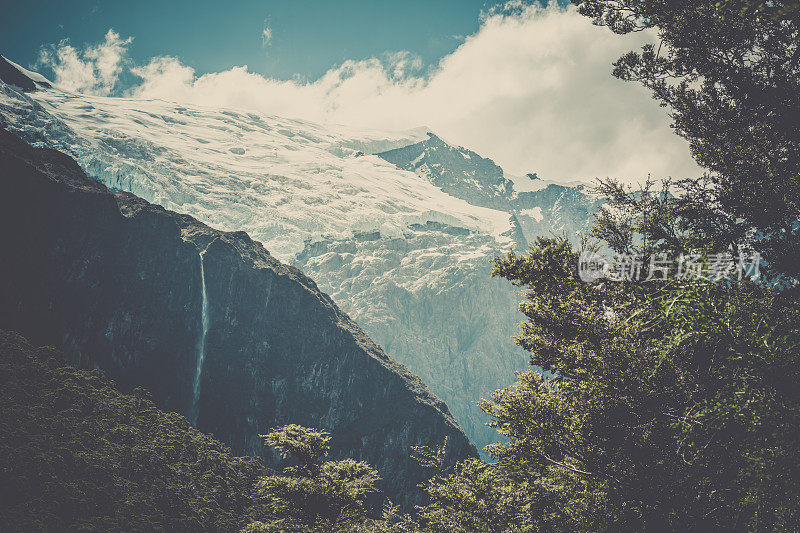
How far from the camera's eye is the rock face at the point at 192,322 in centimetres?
11625

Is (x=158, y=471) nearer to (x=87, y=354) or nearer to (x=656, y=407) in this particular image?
(x=656, y=407)

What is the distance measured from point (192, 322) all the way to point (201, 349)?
36.3ft

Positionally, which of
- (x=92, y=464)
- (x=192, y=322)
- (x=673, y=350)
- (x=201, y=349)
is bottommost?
(x=92, y=464)

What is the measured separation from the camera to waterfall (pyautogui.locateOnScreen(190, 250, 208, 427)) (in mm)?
145400

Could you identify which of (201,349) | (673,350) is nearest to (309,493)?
(673,350)

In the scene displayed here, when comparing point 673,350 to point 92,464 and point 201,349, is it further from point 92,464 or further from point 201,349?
point 201,349

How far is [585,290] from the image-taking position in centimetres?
1191

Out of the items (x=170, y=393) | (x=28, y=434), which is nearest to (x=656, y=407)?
(x=28, y=434)

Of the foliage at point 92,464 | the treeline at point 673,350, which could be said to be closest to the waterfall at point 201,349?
the foliage at point 92,464

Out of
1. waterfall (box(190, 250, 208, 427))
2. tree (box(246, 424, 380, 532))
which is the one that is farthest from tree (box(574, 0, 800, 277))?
waterfall (box(190, 250, 208, 427))

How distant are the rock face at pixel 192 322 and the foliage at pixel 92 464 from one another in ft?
153

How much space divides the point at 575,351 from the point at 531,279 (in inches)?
124

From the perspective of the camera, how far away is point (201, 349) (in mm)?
160125

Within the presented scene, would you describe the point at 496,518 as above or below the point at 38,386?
above
